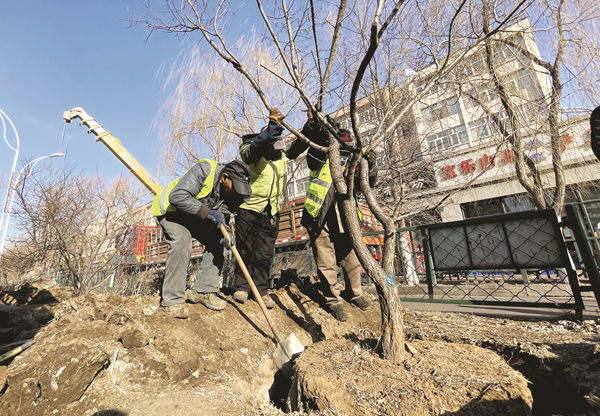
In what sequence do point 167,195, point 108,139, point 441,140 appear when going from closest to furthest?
1. point 167,195
2. point 108,139
3. point 441,140

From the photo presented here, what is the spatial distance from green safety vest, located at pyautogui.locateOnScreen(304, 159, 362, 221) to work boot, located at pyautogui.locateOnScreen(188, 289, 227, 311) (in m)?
1.30

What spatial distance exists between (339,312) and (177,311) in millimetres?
1559

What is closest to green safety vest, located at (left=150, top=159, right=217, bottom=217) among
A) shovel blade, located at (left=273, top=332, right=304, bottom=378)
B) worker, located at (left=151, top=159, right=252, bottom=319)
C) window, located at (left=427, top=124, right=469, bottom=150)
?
worker, located at (left=151, top=159, right=252, bottom=319)

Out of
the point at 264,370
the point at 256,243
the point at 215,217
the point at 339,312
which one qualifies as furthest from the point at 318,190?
the point at 264,370

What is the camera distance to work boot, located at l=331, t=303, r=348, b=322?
2.79 meters

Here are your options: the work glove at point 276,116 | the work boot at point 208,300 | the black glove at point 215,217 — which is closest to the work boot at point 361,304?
the work boot at point 208,300

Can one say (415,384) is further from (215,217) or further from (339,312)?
(215,217)

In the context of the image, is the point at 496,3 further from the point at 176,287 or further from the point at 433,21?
the point at 176,287

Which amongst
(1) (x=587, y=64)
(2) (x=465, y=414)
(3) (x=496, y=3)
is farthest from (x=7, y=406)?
(1) (x=587, y=64)

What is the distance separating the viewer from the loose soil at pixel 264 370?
1.31 m

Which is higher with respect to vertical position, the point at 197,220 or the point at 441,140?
the point at 441,140

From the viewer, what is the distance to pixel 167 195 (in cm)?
268

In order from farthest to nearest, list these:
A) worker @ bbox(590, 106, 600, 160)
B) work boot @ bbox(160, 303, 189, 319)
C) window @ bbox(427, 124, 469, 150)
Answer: window @ bbox(427, 124, 469, 150)
work boot @ bbox(160, 303, 189, 319)
worker @ bbox(590, 106, 600, 160)

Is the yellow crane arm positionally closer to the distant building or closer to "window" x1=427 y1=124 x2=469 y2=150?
the distant building
